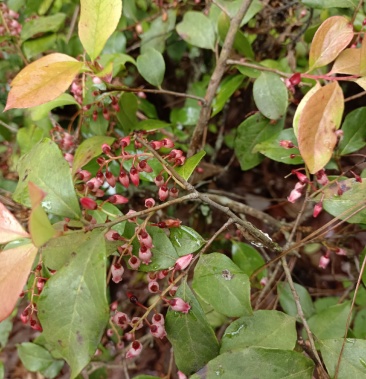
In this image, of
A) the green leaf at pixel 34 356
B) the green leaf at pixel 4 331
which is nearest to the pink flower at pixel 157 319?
the green leaf at pixel 34 356

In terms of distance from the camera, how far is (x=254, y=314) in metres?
A: 0.69

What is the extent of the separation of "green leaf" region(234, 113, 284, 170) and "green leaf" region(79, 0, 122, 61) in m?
0.39

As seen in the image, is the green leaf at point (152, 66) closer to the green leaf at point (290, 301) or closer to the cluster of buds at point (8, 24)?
the cluster of buds at point (8, 24)

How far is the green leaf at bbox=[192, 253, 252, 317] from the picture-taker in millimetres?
642

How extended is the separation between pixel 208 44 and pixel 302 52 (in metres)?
0.32

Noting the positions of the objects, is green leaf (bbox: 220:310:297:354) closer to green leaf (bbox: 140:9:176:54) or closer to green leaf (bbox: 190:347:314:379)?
green leaf (bbox: 190:347:314:379)

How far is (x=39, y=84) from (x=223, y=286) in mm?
400

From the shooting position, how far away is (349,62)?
0.69 meters

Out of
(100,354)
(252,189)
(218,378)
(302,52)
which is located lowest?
(100,354)

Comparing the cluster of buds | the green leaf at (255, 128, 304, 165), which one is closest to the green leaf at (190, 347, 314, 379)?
the green leaf at (255, 128, 304, 165)

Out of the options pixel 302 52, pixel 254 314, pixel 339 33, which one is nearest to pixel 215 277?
pixel 254 314

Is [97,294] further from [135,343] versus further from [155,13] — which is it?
[155,13]

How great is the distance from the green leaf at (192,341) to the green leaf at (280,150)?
0.35m

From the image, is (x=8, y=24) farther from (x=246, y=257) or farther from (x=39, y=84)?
(x=246, y=257)
